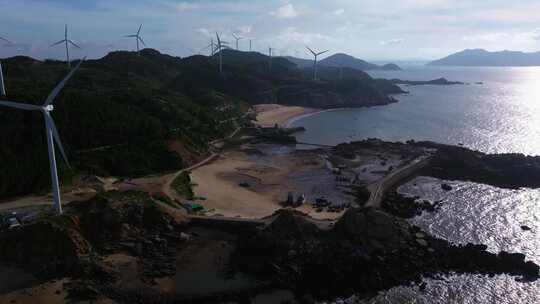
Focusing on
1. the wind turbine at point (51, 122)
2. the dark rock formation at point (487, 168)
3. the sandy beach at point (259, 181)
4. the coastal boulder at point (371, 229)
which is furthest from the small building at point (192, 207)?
the dark rock formation at point (487, 168)

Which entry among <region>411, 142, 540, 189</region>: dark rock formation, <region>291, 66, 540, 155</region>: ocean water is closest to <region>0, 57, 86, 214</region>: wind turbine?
<region>411, 142, 540, 189</region>: dark rock formation

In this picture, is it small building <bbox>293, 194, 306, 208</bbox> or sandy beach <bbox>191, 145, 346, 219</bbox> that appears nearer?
sandy beach <bbox>191, 145, 346, 219</bbox>

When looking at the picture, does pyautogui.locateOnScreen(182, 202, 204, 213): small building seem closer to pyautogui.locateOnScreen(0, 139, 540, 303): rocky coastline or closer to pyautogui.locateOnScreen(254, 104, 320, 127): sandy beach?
pyautogui.locateOnScreen(0, 139, 540, 303): rocky coastline

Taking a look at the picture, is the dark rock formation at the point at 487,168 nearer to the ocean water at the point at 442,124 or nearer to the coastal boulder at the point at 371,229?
the ocean water at the point at 442,124

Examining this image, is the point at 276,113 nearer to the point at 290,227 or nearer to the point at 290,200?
the point at 290,200

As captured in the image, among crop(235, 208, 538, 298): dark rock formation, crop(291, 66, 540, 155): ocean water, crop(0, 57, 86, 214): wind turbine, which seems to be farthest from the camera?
crop(291, 66, 540, 155): ocean water

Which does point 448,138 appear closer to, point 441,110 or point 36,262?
point 441,110
